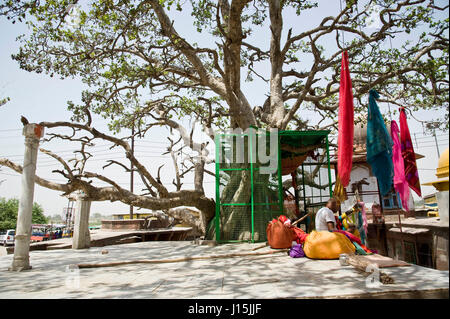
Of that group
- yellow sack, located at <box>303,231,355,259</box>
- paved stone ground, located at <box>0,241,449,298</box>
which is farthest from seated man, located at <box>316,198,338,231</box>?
paved stone ground, located at <box>0,241,449,298</box>

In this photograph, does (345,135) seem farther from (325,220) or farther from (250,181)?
(250,181)

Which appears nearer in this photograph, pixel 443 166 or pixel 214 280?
pixel 443 166

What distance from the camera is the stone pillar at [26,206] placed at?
209 inches

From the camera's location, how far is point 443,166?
2164 mm

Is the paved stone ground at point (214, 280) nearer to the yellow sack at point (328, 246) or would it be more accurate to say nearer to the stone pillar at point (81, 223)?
the yellow sack at point (328, 246)

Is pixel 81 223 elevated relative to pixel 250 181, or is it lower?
lower

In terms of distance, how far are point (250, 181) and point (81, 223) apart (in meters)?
5.78

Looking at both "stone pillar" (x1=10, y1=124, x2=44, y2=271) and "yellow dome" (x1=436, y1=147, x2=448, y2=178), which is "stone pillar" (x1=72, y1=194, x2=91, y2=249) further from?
"yellow dome" (x1=436, y1=147, x2=448, y2=178)

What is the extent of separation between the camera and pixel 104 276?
15.3 feet

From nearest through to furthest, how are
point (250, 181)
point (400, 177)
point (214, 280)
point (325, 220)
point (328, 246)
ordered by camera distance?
point (214, 280), point (400, 177), point (328, 246), point (325, 220), point (250, 181)

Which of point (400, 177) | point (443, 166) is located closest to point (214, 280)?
point (443, 166)

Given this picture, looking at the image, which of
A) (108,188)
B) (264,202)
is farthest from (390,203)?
(108,188)

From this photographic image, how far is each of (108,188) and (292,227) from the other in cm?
594
